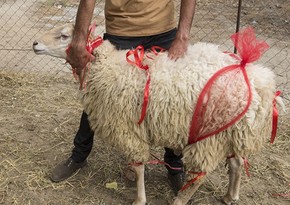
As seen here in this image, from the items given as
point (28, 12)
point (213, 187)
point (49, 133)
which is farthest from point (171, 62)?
point (28, 12)

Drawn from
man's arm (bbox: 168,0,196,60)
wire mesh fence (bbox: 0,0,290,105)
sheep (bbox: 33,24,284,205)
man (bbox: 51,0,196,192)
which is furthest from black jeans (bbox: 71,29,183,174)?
wire mesh fence (bbox: 0,0,290,105)

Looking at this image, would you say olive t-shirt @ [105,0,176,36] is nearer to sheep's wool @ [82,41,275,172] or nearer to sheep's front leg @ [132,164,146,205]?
sheep's wool @ [82,41,275,172]

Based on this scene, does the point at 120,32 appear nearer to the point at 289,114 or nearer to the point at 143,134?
the point at 143,134

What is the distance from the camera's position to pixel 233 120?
2.31 m

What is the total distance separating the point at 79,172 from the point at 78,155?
183mm

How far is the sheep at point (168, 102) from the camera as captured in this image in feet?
7.69

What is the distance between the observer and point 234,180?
293 cm

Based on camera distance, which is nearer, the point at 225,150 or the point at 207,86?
the point at 207,86

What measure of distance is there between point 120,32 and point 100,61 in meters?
0.25

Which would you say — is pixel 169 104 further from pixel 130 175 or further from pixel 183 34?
pixel 130 175

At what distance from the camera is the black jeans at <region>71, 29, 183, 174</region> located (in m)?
2.73

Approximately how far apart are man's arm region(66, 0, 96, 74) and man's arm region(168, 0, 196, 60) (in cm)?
53

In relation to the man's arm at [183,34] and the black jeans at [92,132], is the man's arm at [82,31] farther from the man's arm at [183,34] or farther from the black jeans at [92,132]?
the man's arm at [183,34]

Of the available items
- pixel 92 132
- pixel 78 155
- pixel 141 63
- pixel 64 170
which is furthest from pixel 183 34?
pixel 64 170
